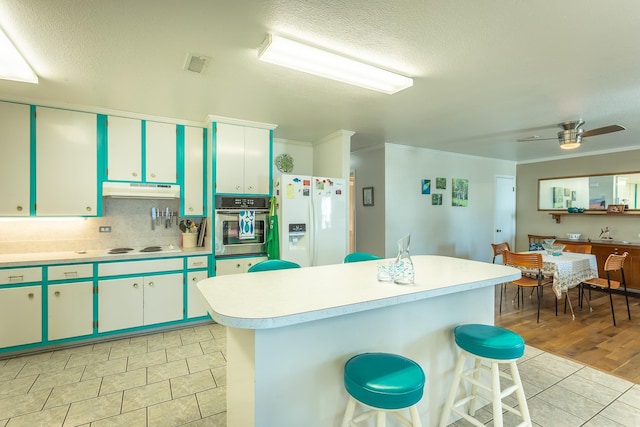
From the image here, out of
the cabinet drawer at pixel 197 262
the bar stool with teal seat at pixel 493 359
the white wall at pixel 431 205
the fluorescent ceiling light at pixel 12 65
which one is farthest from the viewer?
the white wall at pixel 431 205

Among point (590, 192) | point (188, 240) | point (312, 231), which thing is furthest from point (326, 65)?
point (590, 192)

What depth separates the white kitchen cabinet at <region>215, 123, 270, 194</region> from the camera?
142 inches

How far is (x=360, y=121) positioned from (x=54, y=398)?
379 cm

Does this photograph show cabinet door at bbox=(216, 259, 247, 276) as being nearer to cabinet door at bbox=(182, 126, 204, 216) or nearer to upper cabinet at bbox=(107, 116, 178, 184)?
cabinet door at bbox=(182, 126, 204, 216)

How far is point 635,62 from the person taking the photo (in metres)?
2.28

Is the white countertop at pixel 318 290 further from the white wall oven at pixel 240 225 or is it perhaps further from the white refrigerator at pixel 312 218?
the white wall oven at pixel 240 225

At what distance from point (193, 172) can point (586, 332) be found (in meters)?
4.94

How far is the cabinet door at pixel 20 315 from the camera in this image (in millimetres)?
2752

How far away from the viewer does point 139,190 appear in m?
3.46

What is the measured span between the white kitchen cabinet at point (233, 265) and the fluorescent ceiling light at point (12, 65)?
2.31m

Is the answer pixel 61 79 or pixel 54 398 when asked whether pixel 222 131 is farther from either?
pixel 54 398

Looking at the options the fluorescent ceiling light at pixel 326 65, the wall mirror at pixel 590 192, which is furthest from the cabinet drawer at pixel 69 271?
the wall mirror at pixel 590 192

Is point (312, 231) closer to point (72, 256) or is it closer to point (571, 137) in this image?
point (72, 256)

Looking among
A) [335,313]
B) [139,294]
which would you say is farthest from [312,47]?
[139,294]
